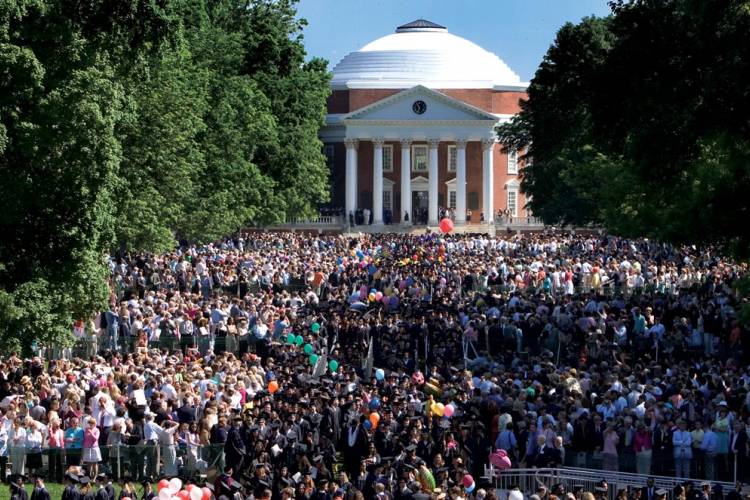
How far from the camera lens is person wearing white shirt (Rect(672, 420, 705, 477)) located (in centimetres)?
2777

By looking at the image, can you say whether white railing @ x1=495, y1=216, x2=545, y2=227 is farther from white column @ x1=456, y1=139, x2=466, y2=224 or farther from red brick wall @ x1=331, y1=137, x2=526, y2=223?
red brick wall @ x1=331, y1=137, x2=526, y2=223

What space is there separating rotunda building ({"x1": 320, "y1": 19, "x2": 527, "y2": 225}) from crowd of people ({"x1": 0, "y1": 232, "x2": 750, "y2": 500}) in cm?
6403

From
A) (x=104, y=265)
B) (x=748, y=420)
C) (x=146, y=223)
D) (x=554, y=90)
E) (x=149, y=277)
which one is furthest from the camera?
(x=554, y=90)

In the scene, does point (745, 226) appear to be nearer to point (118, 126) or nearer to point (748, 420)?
point (748, 420)

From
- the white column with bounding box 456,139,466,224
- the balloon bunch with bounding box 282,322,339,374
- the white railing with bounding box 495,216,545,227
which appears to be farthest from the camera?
the white column with bounding box 456,139,466,224

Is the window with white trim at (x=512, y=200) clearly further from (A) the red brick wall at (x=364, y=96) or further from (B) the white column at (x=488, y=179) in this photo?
(A) the red brick wall at (x=364, y=96)

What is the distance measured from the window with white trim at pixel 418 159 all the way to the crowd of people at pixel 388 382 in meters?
68.5

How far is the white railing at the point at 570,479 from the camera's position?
26.6 m

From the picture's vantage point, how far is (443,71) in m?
132

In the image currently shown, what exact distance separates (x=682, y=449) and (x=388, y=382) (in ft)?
25.4

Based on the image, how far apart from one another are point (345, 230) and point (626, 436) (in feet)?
276

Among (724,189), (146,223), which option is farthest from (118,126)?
(724,189)

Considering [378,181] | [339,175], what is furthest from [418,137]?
[339,175]

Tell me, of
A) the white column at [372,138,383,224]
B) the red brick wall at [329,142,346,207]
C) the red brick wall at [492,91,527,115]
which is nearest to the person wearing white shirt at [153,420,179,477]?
Answer: the white column at [372,138,383,224]
